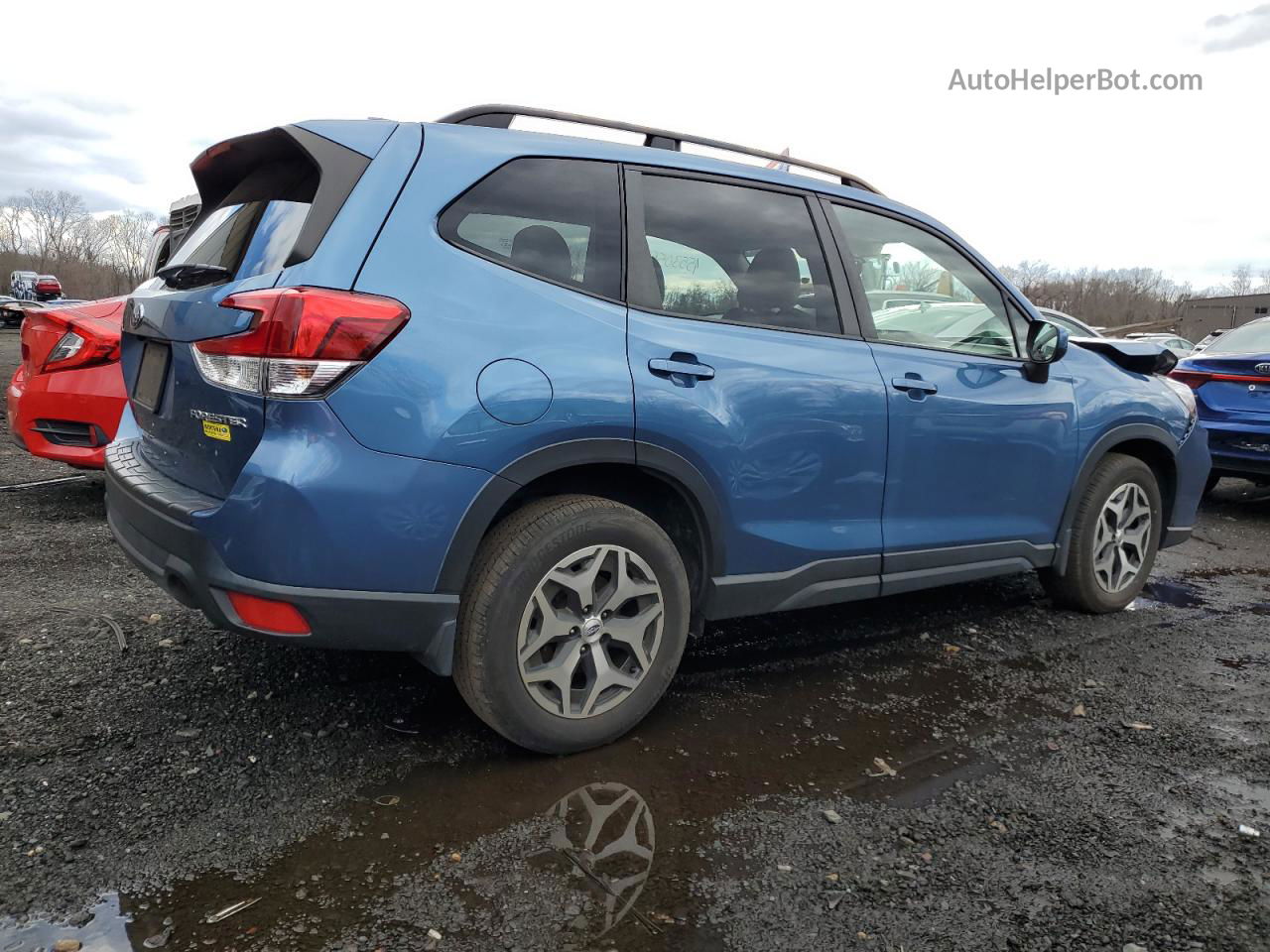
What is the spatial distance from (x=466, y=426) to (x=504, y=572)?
1.42 feet

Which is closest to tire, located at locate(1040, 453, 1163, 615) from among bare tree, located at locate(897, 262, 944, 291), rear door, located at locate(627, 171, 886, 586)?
bare tree, located at locate(897, 262, 944, 291)

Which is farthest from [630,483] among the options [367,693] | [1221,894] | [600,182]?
[1221,894]

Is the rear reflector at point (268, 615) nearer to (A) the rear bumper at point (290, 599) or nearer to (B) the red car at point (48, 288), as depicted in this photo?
(A) the rear bumper at point (290, 599)

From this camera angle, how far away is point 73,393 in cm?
511

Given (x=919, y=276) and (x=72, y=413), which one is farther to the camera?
(x=72, y=413)

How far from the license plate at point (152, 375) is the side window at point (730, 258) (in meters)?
1.47

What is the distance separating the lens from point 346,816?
2.36 m

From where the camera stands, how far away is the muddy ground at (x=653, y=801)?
79.0 inches

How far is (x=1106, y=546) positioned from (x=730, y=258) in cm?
263

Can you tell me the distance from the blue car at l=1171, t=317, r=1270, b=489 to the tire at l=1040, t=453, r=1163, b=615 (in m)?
3.25

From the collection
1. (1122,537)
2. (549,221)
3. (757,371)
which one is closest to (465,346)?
(549,221)

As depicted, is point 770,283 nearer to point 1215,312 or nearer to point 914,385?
point 914,385

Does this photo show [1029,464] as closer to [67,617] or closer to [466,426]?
[466,426]

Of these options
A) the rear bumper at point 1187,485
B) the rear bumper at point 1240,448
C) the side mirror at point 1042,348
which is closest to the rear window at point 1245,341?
the rear bumper at point 1240,448
